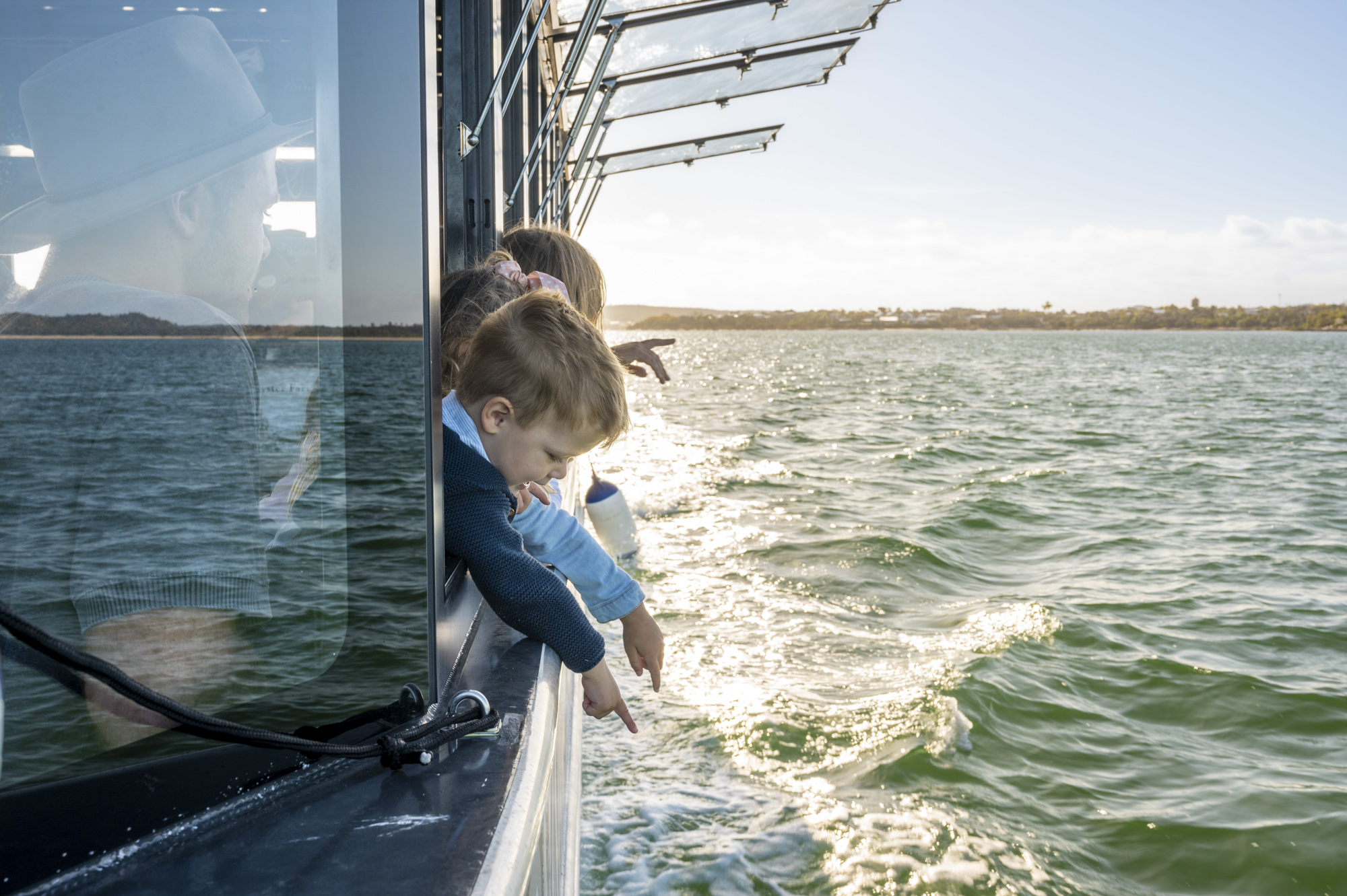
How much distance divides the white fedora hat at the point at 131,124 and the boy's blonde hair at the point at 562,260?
1867mm

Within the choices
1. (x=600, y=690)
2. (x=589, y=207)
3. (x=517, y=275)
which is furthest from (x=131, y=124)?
(x=589, y=207)

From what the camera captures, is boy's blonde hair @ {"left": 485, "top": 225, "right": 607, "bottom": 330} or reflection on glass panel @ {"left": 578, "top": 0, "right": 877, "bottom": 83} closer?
boy's blonde hair @ {"left": 485, "top": 225, "right": 607, "bottom": 330}

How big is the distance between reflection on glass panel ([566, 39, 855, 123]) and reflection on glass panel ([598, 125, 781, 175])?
1.87 metres

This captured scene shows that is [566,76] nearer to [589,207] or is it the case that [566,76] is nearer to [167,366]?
[167,366]

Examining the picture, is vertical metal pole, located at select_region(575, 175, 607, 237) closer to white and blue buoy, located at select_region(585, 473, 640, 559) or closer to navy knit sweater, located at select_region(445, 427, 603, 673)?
white and blue buoy, located at select_region(585, 473, 640, 559)

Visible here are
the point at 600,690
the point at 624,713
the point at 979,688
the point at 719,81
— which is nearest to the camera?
the point at 600,690

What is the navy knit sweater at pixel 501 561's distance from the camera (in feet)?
4.47

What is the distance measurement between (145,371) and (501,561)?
2.25 ft

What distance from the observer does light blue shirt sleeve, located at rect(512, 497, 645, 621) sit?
5.62 ft

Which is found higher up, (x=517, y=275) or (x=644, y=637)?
(x=517, y=275)

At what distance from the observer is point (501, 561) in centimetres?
139

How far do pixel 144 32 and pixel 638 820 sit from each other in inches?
110

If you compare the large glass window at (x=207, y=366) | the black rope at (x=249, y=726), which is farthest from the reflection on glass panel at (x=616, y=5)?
the black rope at (x=249, y=726)

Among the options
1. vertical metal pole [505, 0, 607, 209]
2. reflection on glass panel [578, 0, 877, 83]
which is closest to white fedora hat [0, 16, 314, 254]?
vertical metal pole [505, 0, 607, 209]
